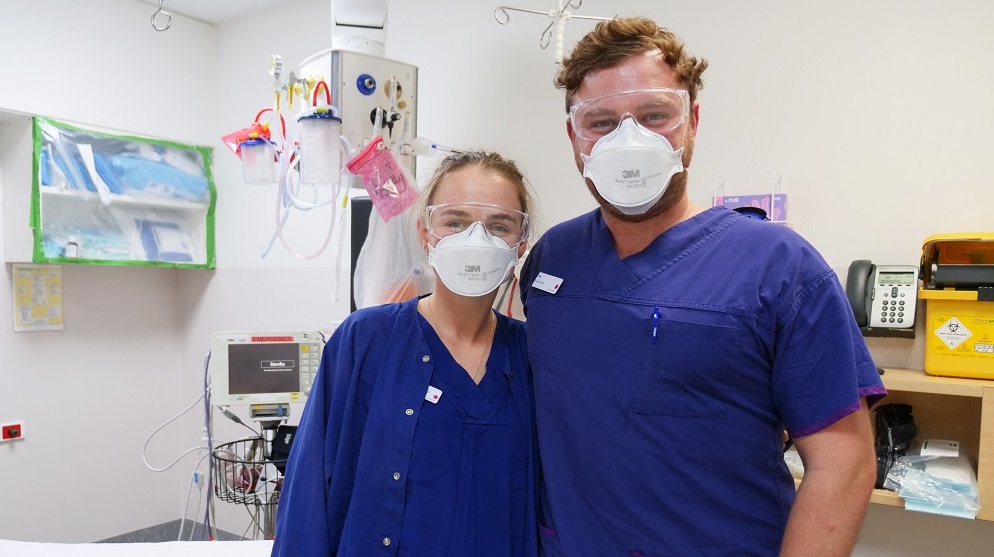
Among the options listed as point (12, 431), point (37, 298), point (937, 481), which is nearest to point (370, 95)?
point (937, 481)

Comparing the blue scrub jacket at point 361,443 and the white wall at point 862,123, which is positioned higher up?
the white wall at point 862,123

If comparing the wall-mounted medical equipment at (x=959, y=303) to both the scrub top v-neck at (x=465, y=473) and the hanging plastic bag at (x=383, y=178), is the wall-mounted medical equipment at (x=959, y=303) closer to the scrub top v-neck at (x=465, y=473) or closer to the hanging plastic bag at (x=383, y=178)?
the scrub top v-neck at (x=465, y=473)

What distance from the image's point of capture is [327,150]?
79.5 inches

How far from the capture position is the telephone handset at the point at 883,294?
71.0 inches

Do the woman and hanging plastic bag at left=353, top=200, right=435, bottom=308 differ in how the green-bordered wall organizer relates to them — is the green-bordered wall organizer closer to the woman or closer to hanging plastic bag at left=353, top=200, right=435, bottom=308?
hanging plastic bag at left=353, top=200, right=435, bottom=308

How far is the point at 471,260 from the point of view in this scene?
126 cm

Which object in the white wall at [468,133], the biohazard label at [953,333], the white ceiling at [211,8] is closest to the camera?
the biohazard label at [953,333]

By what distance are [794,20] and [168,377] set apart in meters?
3.50

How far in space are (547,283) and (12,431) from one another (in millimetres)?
3043

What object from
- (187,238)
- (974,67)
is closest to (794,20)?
(974,67)

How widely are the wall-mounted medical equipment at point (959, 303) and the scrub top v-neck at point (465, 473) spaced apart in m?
1.20

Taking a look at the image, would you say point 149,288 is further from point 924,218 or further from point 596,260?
point 924,218

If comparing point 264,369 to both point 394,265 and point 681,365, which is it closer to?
point 394,265

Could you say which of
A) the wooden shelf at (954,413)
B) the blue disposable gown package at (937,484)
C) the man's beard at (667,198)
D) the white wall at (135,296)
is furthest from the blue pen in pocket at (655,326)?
the white wall at (135,296)
